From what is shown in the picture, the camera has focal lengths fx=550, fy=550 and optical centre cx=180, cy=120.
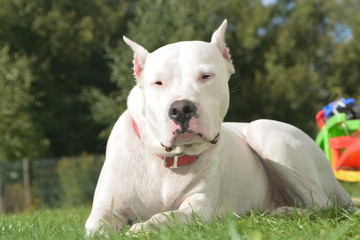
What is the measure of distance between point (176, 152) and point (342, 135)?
481cm

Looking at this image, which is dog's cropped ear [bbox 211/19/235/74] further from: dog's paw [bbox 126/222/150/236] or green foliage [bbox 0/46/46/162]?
green foliage [bbox 0/46/46/162]

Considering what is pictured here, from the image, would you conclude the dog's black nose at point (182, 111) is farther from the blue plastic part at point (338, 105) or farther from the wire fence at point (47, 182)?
the wire fence at point (47, 182)

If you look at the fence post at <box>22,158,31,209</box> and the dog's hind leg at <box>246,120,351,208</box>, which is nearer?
the dog's hind leg at <box>246,120,351,208</box>

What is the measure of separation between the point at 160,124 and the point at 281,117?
22.5 meters

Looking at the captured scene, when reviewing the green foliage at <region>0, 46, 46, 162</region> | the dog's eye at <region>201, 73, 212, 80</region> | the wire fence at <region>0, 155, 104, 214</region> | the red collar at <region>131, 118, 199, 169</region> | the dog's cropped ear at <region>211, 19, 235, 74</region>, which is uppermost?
the dog's cropped ear at <region>211, 19, 235, 74</region>

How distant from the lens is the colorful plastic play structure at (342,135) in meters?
7.34

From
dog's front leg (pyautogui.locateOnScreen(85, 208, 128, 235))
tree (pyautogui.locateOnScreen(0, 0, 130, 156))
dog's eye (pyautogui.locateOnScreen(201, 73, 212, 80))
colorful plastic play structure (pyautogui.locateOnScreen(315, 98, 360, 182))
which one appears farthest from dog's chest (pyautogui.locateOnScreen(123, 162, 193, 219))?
tree (pyautogui.locateOnScreen(0, 0, 130, 156))

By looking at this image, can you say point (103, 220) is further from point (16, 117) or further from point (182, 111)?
point (16, 117)

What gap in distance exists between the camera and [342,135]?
7793 mm

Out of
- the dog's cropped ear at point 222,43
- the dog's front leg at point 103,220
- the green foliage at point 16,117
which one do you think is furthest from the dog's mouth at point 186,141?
the green foliage at point 16,117

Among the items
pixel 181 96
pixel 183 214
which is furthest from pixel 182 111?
pixel 183 214

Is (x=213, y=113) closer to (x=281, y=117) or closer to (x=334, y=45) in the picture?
(x=281, y=117)

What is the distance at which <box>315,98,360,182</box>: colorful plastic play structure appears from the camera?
24.1 feet

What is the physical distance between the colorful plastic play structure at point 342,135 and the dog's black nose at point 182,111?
14.8ft
